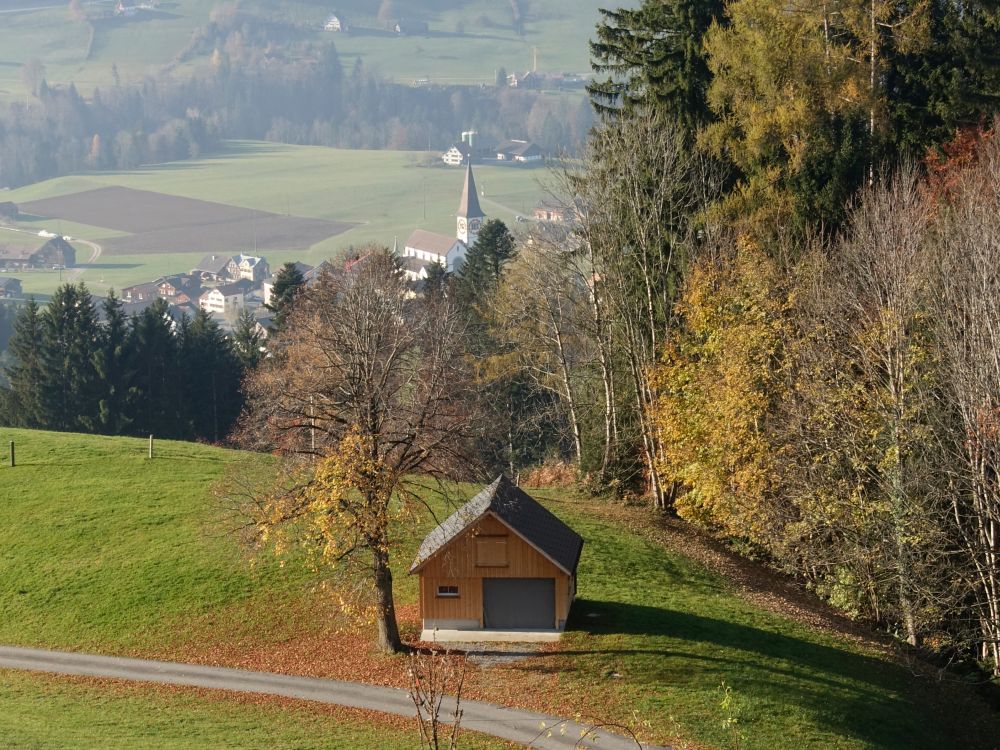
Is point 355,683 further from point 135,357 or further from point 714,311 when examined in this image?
point 135,357

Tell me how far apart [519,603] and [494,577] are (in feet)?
4.10

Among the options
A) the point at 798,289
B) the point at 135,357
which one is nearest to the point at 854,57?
the point at 798,289

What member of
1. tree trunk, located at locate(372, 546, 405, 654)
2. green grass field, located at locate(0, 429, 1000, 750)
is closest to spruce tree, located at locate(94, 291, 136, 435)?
green grass field, located at locate(0, 429, 1000, 750)

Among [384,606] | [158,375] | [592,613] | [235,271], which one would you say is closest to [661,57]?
[592,613]

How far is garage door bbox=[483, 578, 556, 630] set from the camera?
3600 centimetres

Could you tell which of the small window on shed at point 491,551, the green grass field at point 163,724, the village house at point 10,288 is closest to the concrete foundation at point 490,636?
the small window on shed at point 491,551

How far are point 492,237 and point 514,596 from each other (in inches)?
2302

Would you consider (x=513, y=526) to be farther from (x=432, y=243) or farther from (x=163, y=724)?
(x=432, y=243)

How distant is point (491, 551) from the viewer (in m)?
35.5

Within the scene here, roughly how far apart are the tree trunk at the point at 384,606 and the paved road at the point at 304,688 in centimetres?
211

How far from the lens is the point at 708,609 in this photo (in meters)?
40.2

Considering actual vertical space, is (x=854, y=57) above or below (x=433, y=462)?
above

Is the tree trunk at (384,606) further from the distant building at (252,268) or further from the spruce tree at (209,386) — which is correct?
the distant building at (252,268)

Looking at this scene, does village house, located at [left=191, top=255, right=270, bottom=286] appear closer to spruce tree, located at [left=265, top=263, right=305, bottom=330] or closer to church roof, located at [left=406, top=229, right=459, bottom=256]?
church roof, located at [left=406, top=229, right=459, bottom=256]
